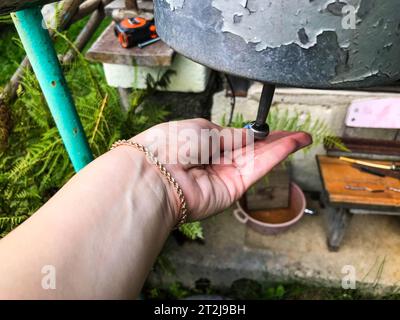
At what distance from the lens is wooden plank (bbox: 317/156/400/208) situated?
1609 millimetres

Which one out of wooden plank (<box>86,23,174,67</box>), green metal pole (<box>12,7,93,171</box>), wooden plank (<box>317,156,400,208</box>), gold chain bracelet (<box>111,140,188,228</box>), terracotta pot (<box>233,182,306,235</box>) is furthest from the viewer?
terracotta pot (<box>233,182,306,235</box>)

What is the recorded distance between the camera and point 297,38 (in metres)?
0.37

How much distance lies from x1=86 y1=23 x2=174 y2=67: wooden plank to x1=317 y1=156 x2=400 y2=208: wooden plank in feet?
3.45

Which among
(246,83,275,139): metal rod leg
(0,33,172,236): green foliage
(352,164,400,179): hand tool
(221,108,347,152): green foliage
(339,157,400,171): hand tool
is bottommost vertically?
(352,164,400,179): hand tool

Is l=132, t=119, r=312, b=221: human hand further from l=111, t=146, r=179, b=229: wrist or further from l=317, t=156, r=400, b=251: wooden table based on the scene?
l=317, t=156, r=400, b=251: wooden table

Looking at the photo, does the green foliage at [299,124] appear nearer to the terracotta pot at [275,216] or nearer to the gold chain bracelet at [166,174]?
the terracotta pot at [275,216]

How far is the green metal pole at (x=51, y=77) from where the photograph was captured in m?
0.72

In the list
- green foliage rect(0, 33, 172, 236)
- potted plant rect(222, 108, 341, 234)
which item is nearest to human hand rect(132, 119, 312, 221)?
green foliage rect(0, 33, 172, 236)

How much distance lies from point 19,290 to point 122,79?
1.25m

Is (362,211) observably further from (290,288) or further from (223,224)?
(223,224)

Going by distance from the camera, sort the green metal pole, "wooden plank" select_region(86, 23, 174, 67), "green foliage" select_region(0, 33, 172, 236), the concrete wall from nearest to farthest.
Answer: the green metal pole < "green foliage" select_region(0, 33, 172, 236) < "wooden plank" select_region(86, 23, 174, 67) < the concrete wall
